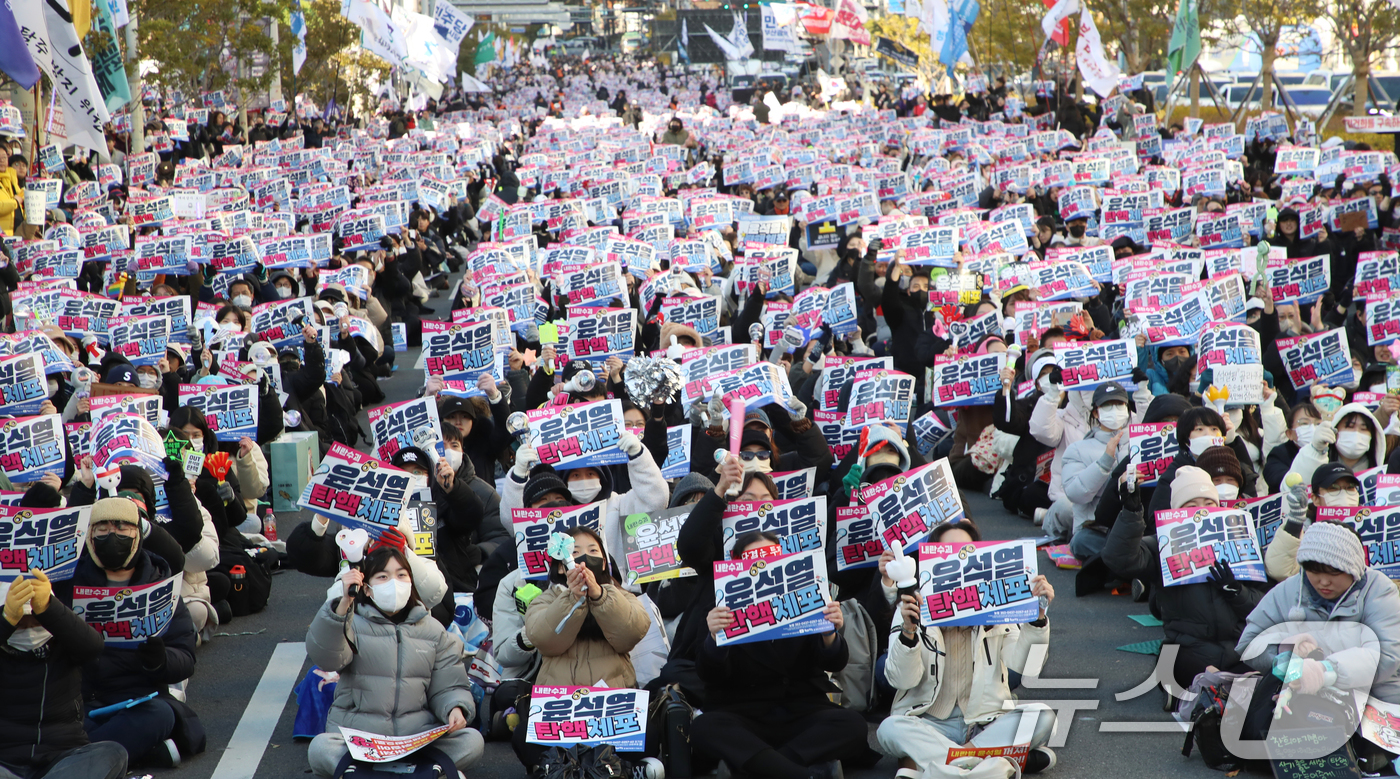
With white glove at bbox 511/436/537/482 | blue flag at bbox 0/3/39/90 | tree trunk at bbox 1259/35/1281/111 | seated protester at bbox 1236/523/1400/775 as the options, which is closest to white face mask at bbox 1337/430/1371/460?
seated protester at bbox 1236/523/1400/775

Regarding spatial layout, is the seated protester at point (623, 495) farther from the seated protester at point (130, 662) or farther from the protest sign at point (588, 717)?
the seated protester at point (130, 662)

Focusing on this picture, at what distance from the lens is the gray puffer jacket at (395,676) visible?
6523 mm

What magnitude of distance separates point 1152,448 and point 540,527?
3.72 metres

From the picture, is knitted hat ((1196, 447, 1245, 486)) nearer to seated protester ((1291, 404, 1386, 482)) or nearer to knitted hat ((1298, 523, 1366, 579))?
seated protester ((1291, 404, 1386, 482))

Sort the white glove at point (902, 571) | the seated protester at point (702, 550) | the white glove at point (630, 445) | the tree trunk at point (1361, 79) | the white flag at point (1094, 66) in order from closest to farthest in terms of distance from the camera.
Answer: the white glove at point (902, 571), the seated protester at point (702, 550), the white glove at point (630, 445), the white flag at point (1094, 66), the tree trunk at point (1361, 79)

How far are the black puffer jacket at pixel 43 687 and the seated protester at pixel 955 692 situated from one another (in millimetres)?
3242

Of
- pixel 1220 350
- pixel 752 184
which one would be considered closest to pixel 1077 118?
pixel 752 184

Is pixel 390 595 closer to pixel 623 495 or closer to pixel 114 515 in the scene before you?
pixel 114 515

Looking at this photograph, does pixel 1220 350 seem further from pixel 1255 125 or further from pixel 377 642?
pixel 1255 125

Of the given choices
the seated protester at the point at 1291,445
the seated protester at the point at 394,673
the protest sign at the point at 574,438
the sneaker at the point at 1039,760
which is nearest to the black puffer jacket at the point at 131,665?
the seated protester at the point at 394,673

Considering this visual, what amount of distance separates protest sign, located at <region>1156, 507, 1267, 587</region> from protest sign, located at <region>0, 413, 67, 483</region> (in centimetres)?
628

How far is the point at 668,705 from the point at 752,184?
23.3 metres

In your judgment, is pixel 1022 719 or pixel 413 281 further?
pixel 413 281

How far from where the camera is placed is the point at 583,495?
8.26 m
